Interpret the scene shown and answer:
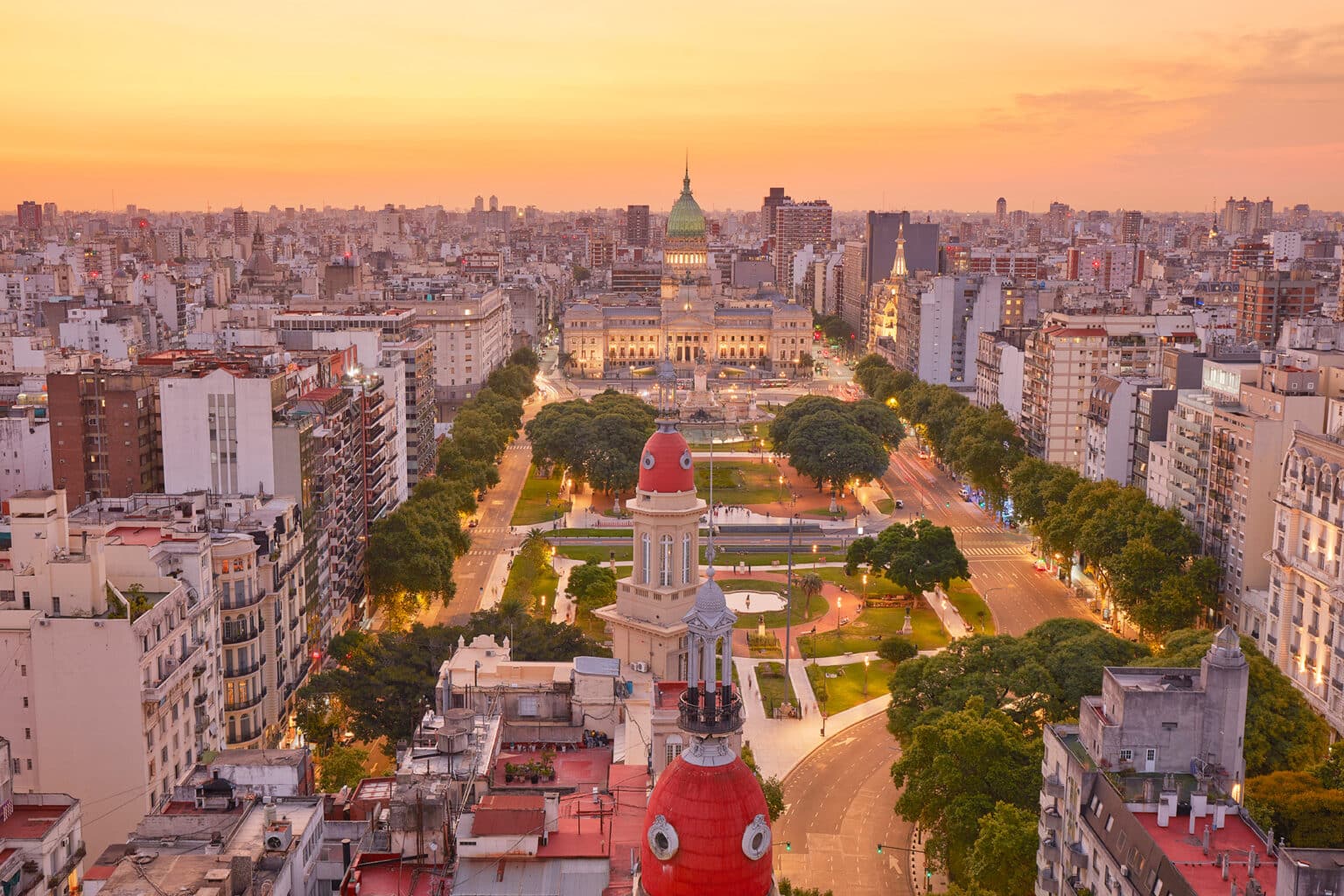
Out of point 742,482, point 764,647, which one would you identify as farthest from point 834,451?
point 764,647

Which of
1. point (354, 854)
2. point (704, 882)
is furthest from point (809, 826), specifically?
point (704, 882)

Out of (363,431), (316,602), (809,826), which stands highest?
(363,431)

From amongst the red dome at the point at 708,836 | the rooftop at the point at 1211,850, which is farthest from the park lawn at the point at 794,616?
the red dome at the point at 708,836

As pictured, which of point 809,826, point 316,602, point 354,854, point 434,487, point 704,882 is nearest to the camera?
point 704,882

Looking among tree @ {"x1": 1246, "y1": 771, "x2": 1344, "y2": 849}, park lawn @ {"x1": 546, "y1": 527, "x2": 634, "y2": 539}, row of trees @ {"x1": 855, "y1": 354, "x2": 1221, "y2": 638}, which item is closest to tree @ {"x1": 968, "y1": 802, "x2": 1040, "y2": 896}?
tree @ {"x1": 1246, "y1": 771, "x2": 1344, "y2": 849}

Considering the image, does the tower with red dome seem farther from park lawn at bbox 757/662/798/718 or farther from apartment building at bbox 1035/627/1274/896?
park lawn at bbox 757/662/798/718

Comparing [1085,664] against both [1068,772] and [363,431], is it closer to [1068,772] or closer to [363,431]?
[1068,772]

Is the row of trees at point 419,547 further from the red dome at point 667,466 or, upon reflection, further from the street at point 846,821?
the red dome at point 667,466
